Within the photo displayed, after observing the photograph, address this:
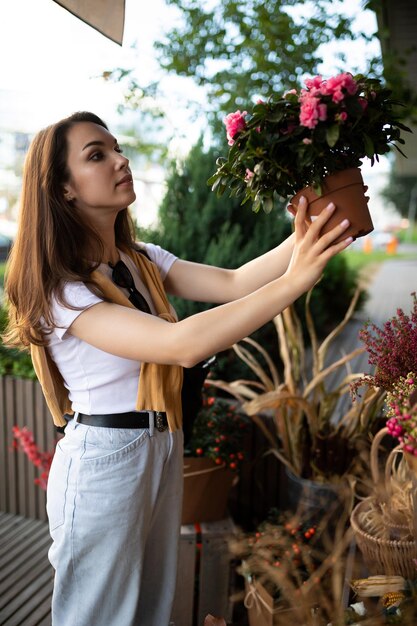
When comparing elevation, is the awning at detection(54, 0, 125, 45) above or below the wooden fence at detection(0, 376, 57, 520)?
above

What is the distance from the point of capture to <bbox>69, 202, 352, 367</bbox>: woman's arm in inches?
46.1

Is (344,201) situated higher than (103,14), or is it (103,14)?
(103,14)

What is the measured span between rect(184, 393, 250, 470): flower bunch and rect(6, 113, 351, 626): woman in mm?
739

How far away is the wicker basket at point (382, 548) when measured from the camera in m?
1.45

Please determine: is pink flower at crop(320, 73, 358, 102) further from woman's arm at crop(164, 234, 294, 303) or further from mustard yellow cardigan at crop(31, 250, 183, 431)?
mustard yellow cardigan at crop(31, 250, 183, 431)

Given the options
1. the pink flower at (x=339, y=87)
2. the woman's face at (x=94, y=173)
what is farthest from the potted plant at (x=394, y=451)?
the woman's face at (x=94, y=173)

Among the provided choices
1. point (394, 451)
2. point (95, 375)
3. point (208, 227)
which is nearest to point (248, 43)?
point (208, 227)

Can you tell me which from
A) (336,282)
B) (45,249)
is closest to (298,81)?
(336,282)

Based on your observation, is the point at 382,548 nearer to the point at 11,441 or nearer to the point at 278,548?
the point at 278,548

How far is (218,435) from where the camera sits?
2.41m

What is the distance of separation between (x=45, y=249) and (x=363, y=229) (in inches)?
28.3

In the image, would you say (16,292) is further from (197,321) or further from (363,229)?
(363,229)

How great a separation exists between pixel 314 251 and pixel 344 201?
4.9 inches

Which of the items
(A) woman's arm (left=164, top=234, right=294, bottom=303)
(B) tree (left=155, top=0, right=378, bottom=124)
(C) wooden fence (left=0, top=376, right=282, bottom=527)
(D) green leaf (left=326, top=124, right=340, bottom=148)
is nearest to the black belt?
(A) woman's arm (left=164, top=234, right=294, bottom=303)
